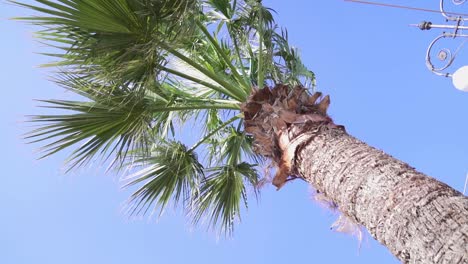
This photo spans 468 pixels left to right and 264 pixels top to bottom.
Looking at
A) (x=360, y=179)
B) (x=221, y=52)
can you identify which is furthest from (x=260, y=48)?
(x=360, y=179)

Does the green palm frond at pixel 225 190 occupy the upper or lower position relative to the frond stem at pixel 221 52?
lower

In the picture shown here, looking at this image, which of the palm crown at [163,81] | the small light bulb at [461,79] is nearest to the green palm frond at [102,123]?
the palm crown at [163,81]

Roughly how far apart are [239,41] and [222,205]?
1979 millimetres

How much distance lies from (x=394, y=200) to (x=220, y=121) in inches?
182

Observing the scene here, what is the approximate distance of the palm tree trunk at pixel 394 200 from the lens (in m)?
2.25

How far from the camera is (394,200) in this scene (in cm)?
259

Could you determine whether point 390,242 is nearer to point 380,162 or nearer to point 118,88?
point 380,162

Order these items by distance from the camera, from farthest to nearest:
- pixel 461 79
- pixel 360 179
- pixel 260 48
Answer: pixel 260 48, pixel 461 79, pixel 360 179

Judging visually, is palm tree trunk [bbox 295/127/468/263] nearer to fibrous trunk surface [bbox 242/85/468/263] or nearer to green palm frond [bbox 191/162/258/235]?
fibrous trunk surface [bbox 242/85/468/263]

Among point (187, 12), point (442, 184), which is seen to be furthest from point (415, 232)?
point (187, 12)

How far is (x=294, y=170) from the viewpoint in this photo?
153 inches

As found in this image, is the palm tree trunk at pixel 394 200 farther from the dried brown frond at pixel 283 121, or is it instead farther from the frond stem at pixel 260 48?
the frond stem at pixel 260 48

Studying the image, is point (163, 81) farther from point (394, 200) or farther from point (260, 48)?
point (394, 200)

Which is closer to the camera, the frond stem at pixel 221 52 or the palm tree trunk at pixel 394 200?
the palm tree trunk at pixel 394 200
